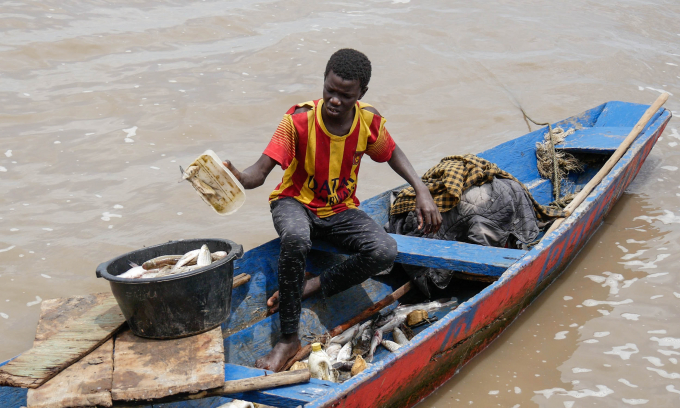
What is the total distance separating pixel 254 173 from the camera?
279 centimetres

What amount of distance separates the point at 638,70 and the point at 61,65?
8.68 m

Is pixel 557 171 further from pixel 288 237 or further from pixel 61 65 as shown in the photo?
pixel 61 65

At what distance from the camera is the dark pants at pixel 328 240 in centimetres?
283

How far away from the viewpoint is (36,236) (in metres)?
4.69

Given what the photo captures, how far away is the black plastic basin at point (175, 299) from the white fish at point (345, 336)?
817mm

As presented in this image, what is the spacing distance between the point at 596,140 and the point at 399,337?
302cm

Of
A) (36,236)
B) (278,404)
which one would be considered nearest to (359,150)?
(278,404)

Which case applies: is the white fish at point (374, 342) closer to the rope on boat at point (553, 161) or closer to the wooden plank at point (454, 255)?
the wooden plank at point (454, 255)

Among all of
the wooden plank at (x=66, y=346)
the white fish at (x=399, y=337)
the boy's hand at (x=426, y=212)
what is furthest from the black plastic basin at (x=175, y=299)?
the boy's hand at (x=426, y=212)

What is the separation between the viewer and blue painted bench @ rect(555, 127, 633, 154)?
16.4 feet

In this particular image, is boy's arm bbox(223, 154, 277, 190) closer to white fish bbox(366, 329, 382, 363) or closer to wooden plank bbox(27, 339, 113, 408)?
wooden plank bbox(27, 339, 113, 408)

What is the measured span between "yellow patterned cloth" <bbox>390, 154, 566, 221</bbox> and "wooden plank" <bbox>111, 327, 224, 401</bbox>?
1.72 metres

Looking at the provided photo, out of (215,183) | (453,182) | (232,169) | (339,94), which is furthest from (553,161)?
(215,183)

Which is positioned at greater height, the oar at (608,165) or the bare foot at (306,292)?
the oar at (608,165)
